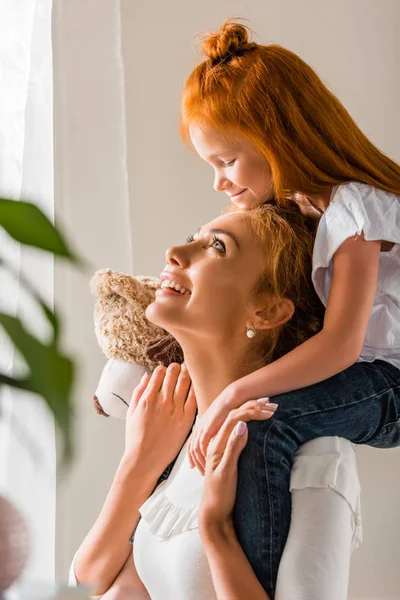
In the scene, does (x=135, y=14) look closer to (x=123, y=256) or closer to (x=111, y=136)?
(x=111, y=136)

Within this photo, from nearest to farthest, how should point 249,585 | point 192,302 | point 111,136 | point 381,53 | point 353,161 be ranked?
point 249,585
point 192,302
point 353,161
point 111,136
point 381,53

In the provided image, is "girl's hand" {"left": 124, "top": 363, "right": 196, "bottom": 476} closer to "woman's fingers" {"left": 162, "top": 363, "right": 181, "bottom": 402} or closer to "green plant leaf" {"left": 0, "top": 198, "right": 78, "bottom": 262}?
"woman's fingers" {"left": 162, "top": 363, "right": 181, "bottom": 402}

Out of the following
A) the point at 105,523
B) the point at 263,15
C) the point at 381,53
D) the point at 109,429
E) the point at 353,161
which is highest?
the point at 263,15

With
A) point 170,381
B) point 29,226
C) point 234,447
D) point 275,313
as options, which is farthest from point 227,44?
point 29,226

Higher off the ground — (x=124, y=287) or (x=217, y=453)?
(x=124, y=287)

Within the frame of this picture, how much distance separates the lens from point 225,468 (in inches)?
44.1

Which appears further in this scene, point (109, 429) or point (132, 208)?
point (132, 208)

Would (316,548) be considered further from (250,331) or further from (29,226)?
(29,226)

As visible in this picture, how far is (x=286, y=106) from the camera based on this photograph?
1315 mm

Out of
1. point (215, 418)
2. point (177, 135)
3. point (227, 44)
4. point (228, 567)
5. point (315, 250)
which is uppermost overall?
point (177, 135)

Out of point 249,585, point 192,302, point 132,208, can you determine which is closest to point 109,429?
point 132,208

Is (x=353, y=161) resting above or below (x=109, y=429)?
above

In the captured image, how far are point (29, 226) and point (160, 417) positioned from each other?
0.97 m

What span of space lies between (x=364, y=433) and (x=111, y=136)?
102cm
